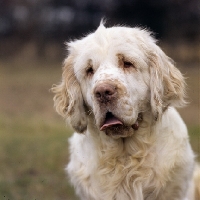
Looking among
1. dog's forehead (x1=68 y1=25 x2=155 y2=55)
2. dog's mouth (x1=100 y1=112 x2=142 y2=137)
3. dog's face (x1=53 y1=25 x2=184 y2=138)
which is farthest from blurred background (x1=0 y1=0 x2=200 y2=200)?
dog's forehead (x1=68 y1=25 x2=155 y2=55)

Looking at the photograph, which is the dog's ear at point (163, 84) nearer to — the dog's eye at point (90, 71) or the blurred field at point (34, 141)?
the blurred field at point (34, 141)

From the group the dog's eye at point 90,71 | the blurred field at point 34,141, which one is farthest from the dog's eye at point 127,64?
the blurred field at point 34,141

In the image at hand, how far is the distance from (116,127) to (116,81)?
36 cm

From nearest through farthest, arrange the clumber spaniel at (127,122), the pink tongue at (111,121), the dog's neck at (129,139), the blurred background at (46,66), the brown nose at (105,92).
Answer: the brown nose at (105,92) → the pink tongue at (111,121) → the clumber spaniel at (127,122) → the dog's neck at (129,139) → the blurred background at (46,66)

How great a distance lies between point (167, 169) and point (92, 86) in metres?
0.85

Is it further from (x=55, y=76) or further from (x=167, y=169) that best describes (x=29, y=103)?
(x=167, y=169)

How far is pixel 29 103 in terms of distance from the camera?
14.9 meters

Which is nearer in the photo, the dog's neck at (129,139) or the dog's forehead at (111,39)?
the dog's forehead at (111,39)

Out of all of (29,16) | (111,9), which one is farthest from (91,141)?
(29,16)

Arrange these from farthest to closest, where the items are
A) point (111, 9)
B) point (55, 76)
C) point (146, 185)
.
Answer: point (111, 9), point (55, 76), point (146, 185)

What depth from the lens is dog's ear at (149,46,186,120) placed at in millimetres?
4367

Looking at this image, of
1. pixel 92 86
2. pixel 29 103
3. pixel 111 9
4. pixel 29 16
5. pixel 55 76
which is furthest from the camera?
pixel 29 16

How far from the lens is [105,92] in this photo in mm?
4074

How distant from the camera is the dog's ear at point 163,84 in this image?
437cm
